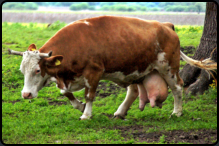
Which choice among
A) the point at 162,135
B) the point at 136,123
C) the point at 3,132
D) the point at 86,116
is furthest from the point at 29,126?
the point at 162,135

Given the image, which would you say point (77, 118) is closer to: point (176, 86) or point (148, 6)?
point (176, 86)

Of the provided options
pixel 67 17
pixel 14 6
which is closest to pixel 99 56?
pixel 67 17

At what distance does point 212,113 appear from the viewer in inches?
316

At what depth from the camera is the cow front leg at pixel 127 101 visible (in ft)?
25.7

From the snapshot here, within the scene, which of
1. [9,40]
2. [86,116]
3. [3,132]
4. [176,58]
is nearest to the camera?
[3,132]

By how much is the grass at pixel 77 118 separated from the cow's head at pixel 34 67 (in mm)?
798

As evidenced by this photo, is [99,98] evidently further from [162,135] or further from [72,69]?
[162,135]

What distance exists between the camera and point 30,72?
6.43 meters

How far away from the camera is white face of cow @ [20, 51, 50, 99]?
253 inches

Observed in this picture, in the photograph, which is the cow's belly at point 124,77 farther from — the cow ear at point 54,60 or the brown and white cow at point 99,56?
the cow ear at point 54,60

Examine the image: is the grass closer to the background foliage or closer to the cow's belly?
the cow's belly

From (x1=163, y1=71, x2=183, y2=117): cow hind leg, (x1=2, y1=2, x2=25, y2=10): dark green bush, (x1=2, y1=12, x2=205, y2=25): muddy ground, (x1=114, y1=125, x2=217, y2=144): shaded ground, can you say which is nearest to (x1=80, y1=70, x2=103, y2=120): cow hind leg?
(x1=114, y1=125, x2=217, y2=144): shaded ground

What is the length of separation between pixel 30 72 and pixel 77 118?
5.33ft

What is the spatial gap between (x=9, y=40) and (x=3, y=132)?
946 cm
